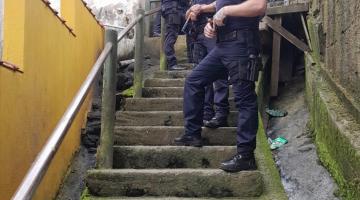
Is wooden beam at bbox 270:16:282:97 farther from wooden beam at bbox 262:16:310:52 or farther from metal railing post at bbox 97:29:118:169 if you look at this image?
metal railing post at bbox 97:29:118:169

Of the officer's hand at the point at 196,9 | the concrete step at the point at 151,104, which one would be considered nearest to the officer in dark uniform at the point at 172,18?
the concrete step at the point at 151,104

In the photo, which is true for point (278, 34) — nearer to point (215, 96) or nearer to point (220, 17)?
point (215, 96)

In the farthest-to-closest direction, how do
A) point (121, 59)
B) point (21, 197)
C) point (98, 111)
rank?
1. point (121, 59)
2. point (98, 111)
3. point (21, 197)

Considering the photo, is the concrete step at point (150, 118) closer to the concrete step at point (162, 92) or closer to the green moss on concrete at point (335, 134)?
the concrete step at point (162, 92)

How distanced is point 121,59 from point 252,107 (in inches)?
228

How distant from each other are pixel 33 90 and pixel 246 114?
201 cm

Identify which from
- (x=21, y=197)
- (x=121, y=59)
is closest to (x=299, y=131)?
(x=121, y=59)

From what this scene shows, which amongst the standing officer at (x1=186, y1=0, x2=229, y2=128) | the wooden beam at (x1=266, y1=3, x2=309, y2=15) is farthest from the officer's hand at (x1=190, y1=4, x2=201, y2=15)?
the wooden beam at (x1=266, y1=3, x2=309, y2=15)

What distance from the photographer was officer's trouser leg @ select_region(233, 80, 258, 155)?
345cm

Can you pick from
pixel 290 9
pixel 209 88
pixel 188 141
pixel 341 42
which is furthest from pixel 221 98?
pixel 290 9

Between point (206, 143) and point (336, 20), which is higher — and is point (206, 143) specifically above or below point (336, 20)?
below

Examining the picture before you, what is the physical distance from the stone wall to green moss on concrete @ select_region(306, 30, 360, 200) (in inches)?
5.9

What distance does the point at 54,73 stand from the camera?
5.02 metres

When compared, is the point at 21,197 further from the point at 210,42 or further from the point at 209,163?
the point at 210,42
